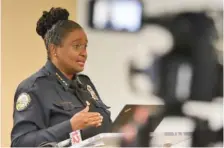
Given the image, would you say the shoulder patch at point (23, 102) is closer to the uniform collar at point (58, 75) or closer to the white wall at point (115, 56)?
the uniform collar at point (58, 75)

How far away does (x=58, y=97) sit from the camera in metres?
1.35

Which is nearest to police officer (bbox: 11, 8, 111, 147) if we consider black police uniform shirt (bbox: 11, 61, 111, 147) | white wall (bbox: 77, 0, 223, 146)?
black police uniform shirt (bbox: 11, 61, 111, 147)

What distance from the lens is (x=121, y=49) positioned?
6.08 feet

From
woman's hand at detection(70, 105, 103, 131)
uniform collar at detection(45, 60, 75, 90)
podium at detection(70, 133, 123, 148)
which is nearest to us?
podium at detection(70, 133, 123, 148)

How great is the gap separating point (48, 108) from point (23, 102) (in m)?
0.08

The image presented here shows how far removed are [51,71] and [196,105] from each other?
0.48 m

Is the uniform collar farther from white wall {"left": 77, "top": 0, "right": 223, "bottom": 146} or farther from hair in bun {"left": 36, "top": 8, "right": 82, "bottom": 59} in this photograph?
white wall {"left": 77, "top": 0, "right": 223, "bottom": 146}

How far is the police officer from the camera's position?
48.6 inches

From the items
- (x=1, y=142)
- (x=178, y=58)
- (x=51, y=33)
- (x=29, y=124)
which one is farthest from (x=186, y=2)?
(x=1, y=142)

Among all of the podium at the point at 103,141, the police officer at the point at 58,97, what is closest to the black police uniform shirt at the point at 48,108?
the police officer at the point at 58,97

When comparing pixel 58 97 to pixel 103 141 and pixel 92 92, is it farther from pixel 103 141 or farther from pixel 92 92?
pixel 103 141

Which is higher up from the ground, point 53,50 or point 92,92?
point 53,50

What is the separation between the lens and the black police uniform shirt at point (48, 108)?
1240 millimetres

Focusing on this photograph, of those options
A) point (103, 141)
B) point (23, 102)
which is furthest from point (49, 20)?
point (103, 141)
